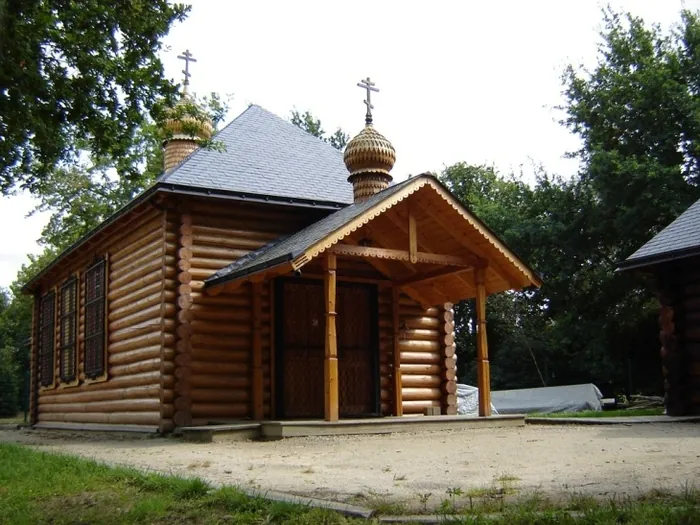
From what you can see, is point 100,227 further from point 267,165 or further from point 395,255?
point 395,255

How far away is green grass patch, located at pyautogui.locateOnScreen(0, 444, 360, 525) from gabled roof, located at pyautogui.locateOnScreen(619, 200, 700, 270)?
10788mm

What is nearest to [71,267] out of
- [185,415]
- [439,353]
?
[185,415]

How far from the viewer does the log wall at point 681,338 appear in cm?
1523

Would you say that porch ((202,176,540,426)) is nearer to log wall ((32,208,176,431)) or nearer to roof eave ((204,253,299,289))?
roof eave ((204,253,299,289))

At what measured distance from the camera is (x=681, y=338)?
1541cm

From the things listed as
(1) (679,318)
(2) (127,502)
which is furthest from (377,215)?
(2) (127,502)

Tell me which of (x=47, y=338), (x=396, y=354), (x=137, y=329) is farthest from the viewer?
(x=47, y=338)

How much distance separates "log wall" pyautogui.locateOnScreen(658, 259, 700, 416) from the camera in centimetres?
1523

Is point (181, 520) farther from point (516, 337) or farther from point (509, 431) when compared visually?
point (516, 337)

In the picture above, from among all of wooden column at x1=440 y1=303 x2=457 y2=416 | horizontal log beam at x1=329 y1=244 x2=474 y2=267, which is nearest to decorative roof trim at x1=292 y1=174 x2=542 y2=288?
horizontal log beam at x1=329 y1=244 x2=474 y2=267

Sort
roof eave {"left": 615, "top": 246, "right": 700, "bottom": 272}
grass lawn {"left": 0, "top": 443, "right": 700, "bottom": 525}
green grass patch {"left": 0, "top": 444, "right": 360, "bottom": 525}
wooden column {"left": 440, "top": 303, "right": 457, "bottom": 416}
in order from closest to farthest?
grass lawn {"left": 0, "top": 443, "right": 700, "bottom": 525} → green grass patch {"left": 0, "top": 444, "right": 360, "bottom": 525} → roof eave {"left": 615, "top": 246, "right": 700, "bottom": 272} → wooden column {"left": 440, "top": 303, "right": 457, "bottom": 416}

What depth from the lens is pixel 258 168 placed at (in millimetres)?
15523

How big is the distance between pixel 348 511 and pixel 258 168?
11.1 metres

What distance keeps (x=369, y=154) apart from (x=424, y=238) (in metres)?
1.99
